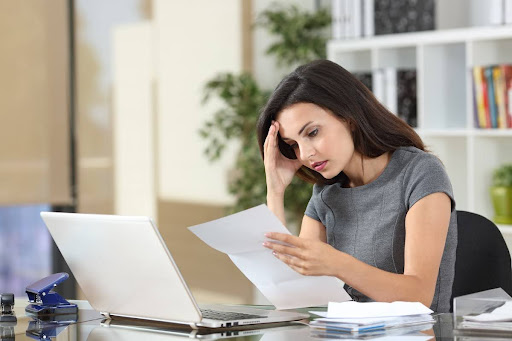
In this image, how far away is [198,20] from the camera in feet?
15.8

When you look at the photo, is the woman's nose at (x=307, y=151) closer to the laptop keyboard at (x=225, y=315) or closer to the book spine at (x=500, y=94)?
the laptop keyboard at (x=225, y=315)

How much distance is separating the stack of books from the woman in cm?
155

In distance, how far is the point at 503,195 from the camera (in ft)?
12.1

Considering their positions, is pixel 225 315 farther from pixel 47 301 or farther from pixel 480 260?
pixel 480 260

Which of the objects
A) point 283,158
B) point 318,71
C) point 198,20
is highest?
point 198,20

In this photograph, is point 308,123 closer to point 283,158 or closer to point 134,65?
point 283,158

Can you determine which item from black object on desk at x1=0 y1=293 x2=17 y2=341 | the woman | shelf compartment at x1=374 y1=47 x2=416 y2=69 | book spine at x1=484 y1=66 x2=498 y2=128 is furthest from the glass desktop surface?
shelf compartment at x1=374 y1=47 x2=416 y2=69

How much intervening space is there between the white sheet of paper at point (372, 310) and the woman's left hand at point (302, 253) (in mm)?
102

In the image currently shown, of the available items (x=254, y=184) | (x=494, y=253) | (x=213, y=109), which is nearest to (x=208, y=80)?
(x=213, y=109)

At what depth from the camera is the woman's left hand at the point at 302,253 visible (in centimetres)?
181

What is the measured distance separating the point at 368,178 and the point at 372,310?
67 centimetres

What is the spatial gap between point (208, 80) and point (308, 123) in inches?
108

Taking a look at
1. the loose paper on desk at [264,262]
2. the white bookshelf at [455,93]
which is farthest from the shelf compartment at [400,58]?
the loose paper on desk at [264,262]

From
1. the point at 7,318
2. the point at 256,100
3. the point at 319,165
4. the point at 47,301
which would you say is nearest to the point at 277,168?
the point at 319,165
